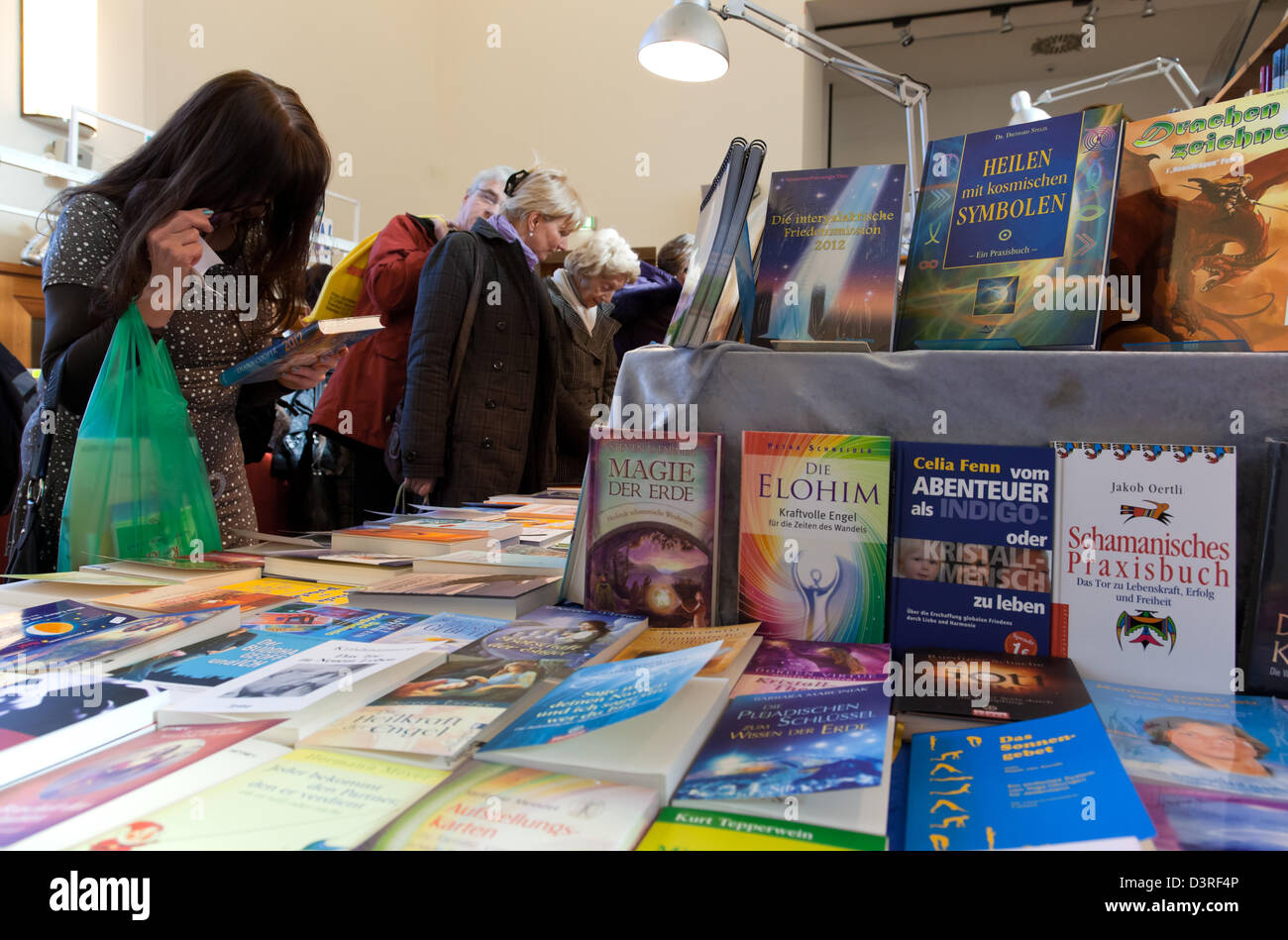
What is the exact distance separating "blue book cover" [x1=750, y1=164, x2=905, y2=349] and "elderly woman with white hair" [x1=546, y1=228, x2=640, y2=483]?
1.62 meters

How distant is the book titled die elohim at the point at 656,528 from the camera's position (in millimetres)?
910

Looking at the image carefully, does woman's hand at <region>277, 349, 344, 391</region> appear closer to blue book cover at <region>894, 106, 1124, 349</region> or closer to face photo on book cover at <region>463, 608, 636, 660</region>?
face photo on book cover at <region>463, 608, 636, 660</region>

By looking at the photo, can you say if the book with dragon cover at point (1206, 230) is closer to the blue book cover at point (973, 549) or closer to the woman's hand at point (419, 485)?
the blue book cover at point (973, 549)

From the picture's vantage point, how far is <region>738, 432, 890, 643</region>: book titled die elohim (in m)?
0.85

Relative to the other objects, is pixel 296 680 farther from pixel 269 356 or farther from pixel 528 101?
pixel 528 101

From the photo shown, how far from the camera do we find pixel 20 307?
12.5 ft

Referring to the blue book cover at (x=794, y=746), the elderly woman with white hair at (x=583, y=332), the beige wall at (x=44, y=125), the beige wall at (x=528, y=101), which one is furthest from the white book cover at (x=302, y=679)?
the beige wall at (x=528, y=101)

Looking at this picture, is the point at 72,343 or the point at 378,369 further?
the point at 378,369

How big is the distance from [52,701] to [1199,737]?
0.93 m

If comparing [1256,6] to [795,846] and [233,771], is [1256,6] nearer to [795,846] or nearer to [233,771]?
[795,846]

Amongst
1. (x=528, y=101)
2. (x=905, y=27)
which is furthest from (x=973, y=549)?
(x=528, y=101)

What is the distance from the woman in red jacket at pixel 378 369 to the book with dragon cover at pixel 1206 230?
6.24ft

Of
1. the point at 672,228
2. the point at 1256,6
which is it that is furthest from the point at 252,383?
the point at 672,228

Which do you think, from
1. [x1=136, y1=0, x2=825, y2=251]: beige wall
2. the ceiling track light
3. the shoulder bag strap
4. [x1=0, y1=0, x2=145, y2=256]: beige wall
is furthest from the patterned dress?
the ceiling track light
